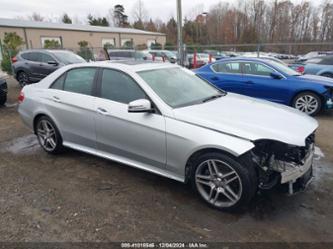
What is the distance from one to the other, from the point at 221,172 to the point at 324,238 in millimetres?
1116

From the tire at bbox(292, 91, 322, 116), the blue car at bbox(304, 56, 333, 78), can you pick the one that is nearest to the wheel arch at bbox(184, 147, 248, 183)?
the tire at bbox(292, 91, 322, 116)

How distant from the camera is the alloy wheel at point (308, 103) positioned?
682cm

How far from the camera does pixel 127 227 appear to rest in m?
2.79

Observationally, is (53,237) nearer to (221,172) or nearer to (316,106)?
(221,172)

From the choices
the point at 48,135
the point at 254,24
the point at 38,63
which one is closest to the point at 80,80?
the point at 48,135

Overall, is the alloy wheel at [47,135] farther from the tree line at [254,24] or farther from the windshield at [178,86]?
the tree line at [254,24]

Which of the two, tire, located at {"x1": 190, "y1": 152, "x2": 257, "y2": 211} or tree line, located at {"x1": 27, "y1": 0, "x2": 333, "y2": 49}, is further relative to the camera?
tree line, located at {"x1": 27, "y1": 0, "x2": 333, "y2": 49}

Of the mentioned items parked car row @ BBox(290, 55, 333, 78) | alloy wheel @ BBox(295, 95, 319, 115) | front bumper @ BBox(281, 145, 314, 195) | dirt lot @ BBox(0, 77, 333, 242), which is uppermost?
parked car row @ BBox(290, 55, 333, 78)

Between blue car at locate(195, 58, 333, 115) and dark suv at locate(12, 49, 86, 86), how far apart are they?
6.55 metres

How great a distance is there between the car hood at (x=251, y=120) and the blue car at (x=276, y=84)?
3.35 m

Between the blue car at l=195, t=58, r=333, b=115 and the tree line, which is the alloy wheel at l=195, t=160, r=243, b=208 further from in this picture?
the tree line

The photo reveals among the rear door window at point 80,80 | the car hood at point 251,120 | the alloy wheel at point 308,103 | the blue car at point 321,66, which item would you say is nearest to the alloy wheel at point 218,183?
the car hood at point 251,120

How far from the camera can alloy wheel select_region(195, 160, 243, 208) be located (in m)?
2.88

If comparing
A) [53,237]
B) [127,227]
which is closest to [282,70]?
[127,227]
